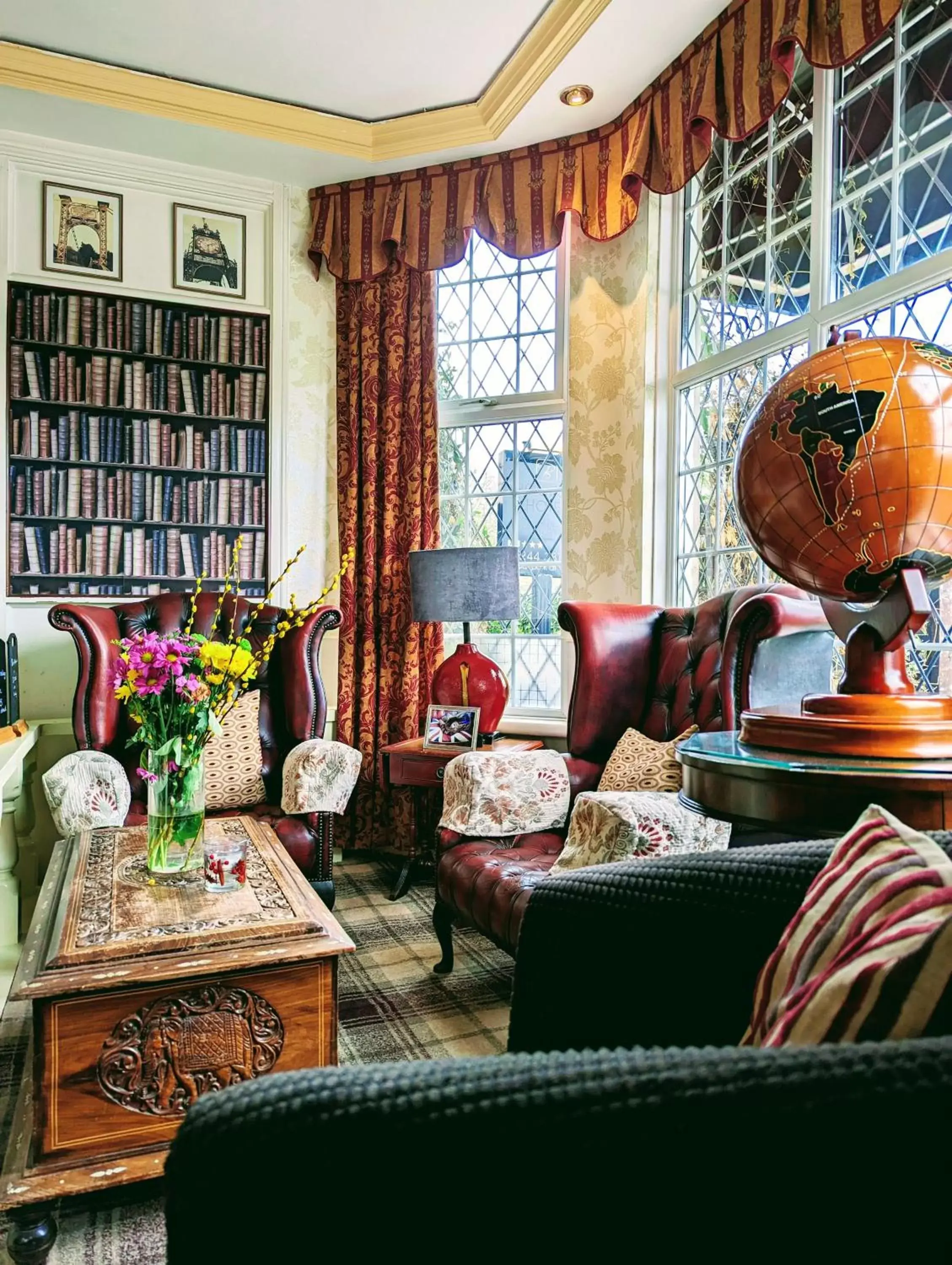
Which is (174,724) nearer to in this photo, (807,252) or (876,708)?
(876,708)

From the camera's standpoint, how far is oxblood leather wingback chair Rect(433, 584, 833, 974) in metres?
1.66

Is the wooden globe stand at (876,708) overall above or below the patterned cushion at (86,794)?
above

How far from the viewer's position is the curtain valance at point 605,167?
8.05 feet

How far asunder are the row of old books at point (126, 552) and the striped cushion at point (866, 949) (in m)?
3.35

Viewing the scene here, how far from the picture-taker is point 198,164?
146 inches

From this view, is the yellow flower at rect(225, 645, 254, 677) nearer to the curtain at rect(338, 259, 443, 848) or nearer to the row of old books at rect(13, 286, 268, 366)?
the curtain at rect(338, 259, 443, 848)

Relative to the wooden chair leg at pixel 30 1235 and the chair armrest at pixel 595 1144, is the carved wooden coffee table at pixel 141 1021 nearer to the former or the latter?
the wooden chair leg at pixel 30 1235

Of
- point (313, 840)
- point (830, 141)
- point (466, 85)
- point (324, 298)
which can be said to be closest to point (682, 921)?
point (313, 840)

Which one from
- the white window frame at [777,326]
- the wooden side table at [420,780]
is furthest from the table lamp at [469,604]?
the white window frame at [777,326]

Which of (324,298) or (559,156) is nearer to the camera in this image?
(559,156)

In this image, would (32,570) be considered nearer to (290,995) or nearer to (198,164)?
(198,164)

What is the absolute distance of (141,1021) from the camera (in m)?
1.43

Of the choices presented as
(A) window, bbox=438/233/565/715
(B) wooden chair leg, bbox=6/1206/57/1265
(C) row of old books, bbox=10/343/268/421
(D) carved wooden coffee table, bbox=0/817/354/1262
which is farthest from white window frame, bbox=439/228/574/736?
(B) wooden chair leg, bbox=6/1206/57/1265

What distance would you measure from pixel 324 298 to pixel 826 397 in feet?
10.7
